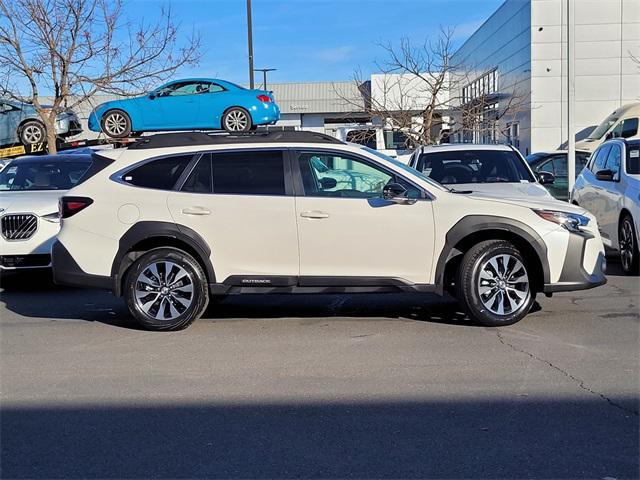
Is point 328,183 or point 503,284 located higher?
point 328,183

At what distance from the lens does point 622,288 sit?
937cm

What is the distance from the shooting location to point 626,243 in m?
10.2

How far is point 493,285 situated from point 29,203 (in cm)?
602

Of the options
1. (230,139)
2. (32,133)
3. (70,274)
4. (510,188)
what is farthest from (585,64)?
(70,274)

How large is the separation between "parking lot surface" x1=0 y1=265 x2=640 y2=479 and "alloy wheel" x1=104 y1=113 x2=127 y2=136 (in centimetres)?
686

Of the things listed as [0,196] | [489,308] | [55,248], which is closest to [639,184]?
[489,308]

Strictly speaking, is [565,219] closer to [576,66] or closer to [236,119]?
[236,119]

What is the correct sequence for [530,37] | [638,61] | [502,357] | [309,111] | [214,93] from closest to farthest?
[502,357] → [214,93] → [638,61] → [530,37] → [309,111]

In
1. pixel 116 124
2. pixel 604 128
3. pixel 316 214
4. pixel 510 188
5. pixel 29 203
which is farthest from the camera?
pixel 604 128

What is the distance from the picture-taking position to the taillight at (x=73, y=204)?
756 cm

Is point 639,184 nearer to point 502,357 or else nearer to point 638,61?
point 502,357

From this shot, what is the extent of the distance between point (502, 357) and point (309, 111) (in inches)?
1842

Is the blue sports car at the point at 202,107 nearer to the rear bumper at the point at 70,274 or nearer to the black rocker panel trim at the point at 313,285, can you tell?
the rear bumper at the point at 70,274

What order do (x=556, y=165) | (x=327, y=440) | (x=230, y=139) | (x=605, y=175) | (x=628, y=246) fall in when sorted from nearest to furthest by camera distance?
(x=327, y=440) < (x=230, y=139) < (x=628, y=246) < (x=605, y=175) < (x=556, y=165)
